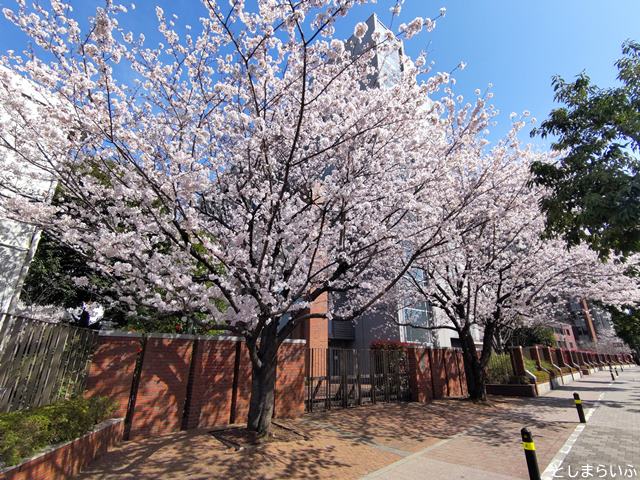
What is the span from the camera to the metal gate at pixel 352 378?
11.4 meters

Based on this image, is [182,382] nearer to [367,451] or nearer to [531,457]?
[367,451]

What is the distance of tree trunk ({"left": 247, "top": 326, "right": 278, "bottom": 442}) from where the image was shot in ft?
24.1

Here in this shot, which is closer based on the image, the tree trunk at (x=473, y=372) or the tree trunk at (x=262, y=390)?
the tree trunk at (x=262, y=390)

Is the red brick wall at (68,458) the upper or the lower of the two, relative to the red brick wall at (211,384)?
lower

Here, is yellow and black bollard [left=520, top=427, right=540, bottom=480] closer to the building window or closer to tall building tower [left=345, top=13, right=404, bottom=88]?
tall building tower [left=345, top=13, right=404, bottom=88]

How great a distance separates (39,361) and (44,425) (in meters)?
1.43

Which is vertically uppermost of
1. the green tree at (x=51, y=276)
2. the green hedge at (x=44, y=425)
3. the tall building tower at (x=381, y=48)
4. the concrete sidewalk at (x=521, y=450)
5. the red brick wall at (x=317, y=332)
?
the tall building tower at (x=381, y=48)

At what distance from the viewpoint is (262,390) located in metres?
7.55

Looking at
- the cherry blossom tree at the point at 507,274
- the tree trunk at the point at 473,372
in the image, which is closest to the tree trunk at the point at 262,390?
the cherry blossom tree at the point at 507,274

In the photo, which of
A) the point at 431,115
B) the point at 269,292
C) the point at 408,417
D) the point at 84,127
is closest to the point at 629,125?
the point at 431,115

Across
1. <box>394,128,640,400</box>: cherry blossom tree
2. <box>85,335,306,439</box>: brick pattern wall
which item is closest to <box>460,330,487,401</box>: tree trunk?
<box>394,128,640,400</box>: cherry blossom tree

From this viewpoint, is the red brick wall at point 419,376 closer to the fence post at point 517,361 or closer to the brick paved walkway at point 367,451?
the brick paved walkway at point 367,451

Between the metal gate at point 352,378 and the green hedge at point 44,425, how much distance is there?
6.41 meters

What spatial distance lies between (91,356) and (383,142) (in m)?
8.04
